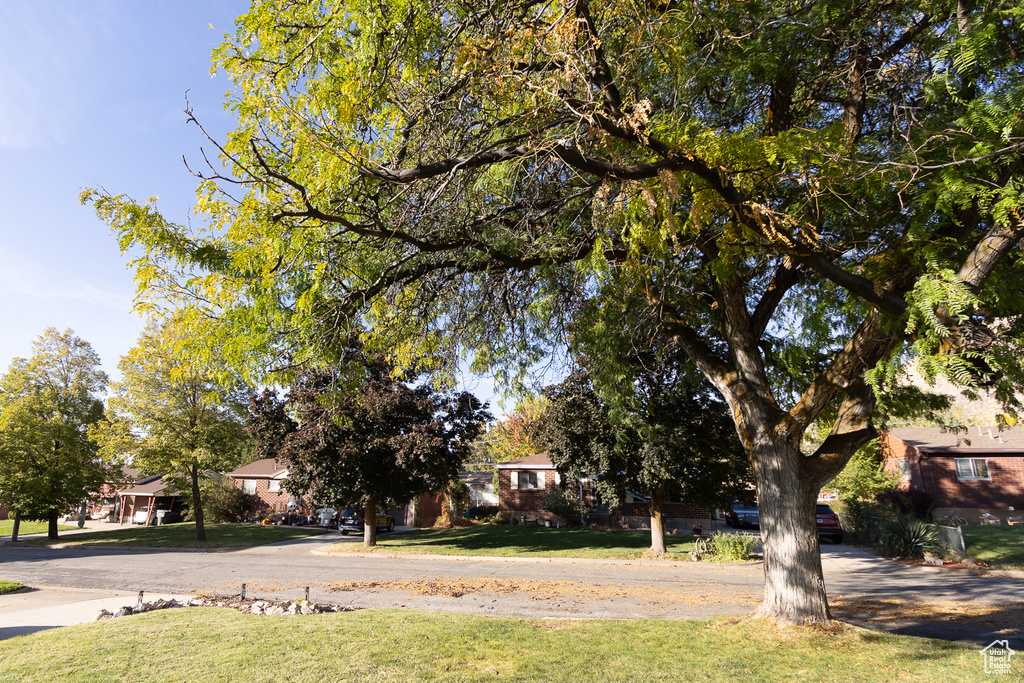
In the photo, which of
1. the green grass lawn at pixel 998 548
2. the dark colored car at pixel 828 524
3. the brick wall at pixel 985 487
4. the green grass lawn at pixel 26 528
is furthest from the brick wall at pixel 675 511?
the green grass lawn at pixel 26 528

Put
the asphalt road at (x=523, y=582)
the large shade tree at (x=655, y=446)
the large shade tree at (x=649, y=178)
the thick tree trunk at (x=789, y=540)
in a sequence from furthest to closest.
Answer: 1. the large shade tree at (x=655, y=446)
2. the asphalt road at (x=523, y=582)
3. the thick tree trunk at (x=789, y=540)
4. the large shade tree at (x=649, y=178)

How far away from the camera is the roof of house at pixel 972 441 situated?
1117 inches

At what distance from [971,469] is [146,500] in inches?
2272

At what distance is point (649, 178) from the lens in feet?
19.8

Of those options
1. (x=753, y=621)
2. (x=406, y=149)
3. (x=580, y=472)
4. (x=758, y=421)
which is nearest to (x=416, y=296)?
(x=406, y=149)

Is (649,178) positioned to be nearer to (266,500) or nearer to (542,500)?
(542,500)

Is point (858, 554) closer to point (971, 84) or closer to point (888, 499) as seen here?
point (888, 499)

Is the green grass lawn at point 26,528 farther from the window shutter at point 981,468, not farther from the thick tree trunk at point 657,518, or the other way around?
the window shutter at point 981,468

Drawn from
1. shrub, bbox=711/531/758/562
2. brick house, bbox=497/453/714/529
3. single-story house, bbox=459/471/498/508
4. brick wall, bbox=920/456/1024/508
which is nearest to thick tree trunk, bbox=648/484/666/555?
shrub, bbox=711/531/758/562

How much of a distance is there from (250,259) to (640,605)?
10472 millimetres

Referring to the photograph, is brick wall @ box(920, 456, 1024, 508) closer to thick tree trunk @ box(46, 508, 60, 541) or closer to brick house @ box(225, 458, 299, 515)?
brick house @ box(225, 458, 299, 515)

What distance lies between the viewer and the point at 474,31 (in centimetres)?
616

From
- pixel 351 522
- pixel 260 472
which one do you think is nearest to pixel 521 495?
pixel 351 522

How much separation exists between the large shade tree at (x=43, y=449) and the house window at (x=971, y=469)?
4752 centimetres
